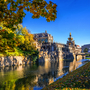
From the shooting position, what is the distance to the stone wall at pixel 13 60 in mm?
37844

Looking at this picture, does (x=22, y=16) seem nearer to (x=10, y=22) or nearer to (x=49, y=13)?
(x=10, y=22)

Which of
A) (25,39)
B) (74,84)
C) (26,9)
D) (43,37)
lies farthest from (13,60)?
(43,37)

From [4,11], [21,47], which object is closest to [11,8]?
[4,11]

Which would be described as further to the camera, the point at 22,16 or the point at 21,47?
the point at 21,47

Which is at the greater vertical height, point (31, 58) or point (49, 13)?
point (49, 13)

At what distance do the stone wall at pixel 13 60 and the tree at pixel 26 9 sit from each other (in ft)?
113

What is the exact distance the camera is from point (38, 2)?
21.0 ft

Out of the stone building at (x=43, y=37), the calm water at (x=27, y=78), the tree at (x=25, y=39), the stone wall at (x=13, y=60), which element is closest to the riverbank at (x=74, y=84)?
the calm water at (x=27, y=78)

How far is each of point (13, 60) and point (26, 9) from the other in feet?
125

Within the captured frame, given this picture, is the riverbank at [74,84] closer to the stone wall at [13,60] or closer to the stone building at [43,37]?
the stone wall at [13,60]

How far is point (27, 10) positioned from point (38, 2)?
1.05m

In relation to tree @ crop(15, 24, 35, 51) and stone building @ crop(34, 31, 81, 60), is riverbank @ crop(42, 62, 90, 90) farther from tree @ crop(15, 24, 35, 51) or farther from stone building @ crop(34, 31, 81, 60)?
stone building @ crop(34, 31, 81, 60)

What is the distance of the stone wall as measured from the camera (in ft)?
124

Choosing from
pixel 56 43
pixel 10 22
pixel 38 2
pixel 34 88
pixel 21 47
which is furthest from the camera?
pixel 56 43
